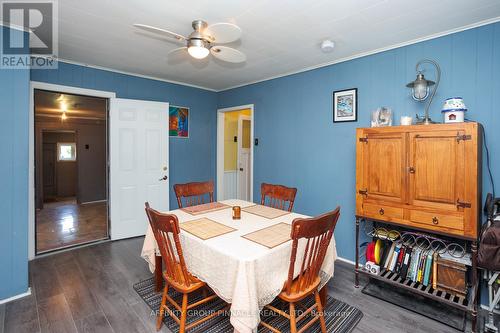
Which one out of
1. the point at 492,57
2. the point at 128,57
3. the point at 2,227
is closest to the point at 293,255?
the point at 492,57

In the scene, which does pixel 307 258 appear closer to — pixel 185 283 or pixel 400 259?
pixel 185 283

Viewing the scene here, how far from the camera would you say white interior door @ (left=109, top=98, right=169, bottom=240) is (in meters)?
3.72

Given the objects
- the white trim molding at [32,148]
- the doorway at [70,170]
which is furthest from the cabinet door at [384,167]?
the white trim molding at [32,148]

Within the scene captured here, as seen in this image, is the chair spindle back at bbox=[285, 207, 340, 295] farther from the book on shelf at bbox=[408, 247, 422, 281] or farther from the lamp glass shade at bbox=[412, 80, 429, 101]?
the lamp glass shade at bbox=[412, 80, 429, 101]

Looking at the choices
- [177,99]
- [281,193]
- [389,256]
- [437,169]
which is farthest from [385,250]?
[177,99]

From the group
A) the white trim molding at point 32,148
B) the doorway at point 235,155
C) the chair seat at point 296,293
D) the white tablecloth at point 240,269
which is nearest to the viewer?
the white tablecloth at point 240,269

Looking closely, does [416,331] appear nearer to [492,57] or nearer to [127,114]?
[492,57]

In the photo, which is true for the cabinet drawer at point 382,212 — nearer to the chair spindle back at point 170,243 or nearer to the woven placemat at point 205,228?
the woven placemat at point 205,228

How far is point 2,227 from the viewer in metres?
2.31

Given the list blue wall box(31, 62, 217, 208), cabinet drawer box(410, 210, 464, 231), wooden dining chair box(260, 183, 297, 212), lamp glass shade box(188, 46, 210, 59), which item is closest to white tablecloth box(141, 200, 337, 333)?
wooden dining chair box(260, 183, 297, 212)

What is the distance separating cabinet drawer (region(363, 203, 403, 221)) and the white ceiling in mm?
1655

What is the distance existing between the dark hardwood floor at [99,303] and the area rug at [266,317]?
0.07 m

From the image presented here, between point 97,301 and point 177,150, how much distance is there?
8.62ft

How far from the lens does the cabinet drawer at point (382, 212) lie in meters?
2.35
